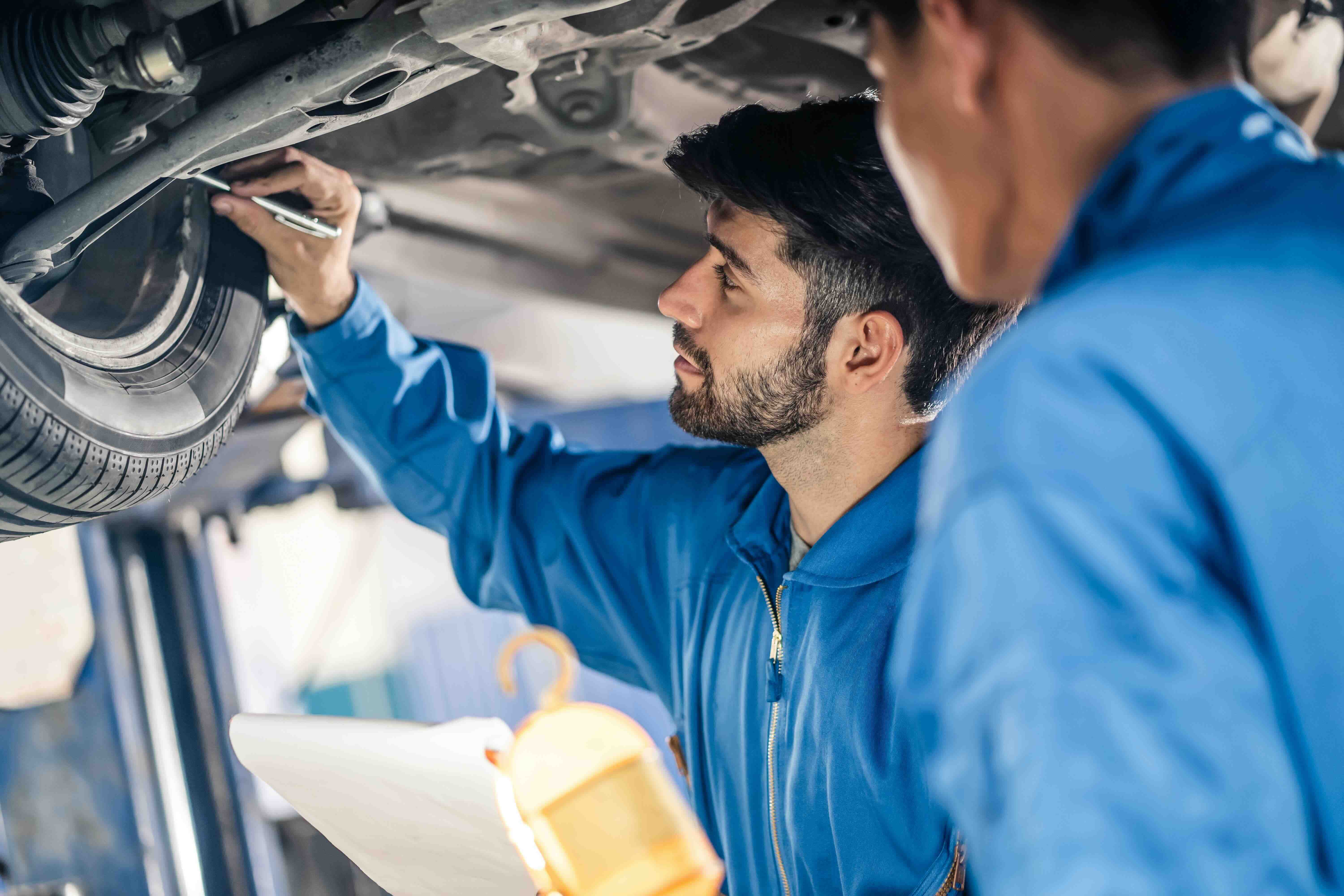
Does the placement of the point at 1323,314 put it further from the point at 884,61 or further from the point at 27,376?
the point at 27,376

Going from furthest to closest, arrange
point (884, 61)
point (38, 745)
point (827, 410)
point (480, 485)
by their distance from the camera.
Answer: point (38, 745) < point (480, 485) < point (827, 410) < point (884, 61)

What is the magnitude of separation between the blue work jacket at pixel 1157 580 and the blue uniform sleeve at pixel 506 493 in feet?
2.65

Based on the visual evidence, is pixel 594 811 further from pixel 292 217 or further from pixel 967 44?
pixel 292 217

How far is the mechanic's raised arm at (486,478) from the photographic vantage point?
1.11 meters

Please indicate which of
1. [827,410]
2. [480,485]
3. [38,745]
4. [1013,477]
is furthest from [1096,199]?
[38,745]

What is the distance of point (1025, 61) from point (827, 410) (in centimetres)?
62

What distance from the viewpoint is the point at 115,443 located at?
0.81 m

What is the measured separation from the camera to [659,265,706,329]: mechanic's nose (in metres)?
1.09

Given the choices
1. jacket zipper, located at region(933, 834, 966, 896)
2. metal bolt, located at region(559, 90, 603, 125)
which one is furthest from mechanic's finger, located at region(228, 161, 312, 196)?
jacket zipper, located at region(933, 834, 966, 896)

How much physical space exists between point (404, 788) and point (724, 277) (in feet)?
1.86

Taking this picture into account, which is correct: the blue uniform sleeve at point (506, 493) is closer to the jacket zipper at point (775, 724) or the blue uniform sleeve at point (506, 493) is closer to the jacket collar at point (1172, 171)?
the jacket zipper at point (775, 724)

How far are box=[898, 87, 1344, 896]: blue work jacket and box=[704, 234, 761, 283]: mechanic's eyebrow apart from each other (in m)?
0.66

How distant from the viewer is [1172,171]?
44 cm

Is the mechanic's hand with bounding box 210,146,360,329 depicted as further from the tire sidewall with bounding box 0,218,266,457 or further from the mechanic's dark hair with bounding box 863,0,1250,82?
the mechanic's dark hair with bounding box 863,0,1250,82
